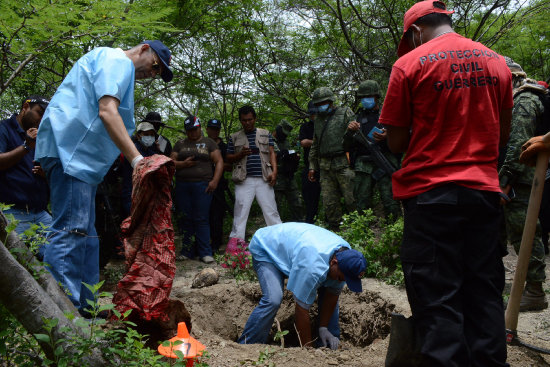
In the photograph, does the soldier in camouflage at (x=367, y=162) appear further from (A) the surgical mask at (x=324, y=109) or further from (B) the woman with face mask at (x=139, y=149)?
(B) the woman with face mask at (x=139, y=149)

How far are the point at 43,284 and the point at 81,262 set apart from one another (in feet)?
2.78

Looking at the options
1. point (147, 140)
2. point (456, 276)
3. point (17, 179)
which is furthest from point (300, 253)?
point (147, 140)

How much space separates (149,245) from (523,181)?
3.22 meters

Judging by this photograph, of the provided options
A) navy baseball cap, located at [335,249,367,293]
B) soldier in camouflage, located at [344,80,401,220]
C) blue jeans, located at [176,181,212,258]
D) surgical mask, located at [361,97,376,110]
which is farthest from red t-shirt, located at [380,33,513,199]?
blue jeans, located at [176,181,212,258]

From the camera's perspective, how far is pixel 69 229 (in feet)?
9.19

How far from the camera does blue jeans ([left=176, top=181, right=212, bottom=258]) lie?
675 centimetres

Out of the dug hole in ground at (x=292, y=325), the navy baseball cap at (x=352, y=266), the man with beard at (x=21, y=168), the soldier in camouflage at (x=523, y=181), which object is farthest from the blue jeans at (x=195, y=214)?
the soldier in camouflage at (x=523, y=181)

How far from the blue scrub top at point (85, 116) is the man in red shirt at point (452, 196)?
1588 millimetres

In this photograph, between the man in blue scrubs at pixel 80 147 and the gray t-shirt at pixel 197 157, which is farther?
the gray t-shirt at pixel 197 157

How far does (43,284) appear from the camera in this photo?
2.05 m

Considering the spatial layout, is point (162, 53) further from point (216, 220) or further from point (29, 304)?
point (216, 220)

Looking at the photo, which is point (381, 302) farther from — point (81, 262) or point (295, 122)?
point (295, 122)

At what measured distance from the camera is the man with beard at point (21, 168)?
4047 mm

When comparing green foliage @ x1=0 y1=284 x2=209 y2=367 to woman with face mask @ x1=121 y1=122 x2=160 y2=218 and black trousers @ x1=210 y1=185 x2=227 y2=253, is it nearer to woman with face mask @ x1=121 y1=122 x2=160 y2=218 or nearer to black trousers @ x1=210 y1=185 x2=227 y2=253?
woman with face mask @ x1=121 y1=122 x2=160 y2=218
